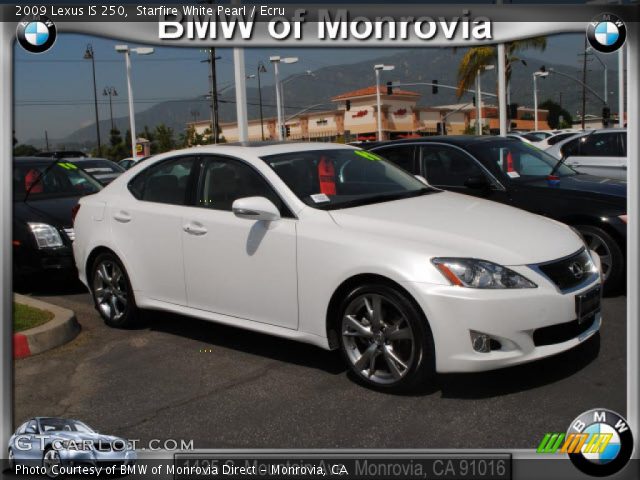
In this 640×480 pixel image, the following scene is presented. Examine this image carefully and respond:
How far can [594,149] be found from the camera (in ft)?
36.3

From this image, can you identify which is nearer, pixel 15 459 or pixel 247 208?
pixel 15 459

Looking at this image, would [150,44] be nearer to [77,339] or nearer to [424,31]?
[424,31]

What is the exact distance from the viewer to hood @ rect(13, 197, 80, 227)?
25.5 ft

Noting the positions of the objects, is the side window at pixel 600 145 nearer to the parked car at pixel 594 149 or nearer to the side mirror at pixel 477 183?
the parked car at pixel 594 149

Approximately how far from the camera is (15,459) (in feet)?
11.2

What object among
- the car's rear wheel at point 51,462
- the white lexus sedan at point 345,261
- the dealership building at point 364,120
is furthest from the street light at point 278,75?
the dealership building at point 364,120

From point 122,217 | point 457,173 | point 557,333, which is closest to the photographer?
point 557,333

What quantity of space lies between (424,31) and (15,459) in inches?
113

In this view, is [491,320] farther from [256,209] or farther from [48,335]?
[48,335]

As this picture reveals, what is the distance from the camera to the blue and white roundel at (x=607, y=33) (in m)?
3.42

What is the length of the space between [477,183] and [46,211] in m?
4.70

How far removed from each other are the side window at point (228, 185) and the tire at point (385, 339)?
3.34 ft

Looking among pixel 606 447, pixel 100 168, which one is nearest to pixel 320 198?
pixel 606 447

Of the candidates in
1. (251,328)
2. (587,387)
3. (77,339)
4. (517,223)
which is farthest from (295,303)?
(77,339)
